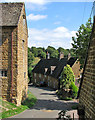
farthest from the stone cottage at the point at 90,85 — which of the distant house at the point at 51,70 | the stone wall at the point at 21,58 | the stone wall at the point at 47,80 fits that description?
the stone wall at the point at 47,80

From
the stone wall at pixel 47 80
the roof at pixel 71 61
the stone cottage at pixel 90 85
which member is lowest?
the stone wall at pixel 47 80

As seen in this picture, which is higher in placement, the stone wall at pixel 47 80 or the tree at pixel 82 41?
the tree at pixel 82 41

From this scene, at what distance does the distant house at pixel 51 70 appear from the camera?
3528cm

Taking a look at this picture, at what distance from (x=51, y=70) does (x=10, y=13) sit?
24.0 metres

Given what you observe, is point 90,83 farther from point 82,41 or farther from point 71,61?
point 71,61

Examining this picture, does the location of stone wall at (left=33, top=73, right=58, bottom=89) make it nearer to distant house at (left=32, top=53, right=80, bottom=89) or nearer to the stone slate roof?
distant house at (left=32, top=53, right=80, bottom=89)

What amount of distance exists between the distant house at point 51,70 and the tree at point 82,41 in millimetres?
13668

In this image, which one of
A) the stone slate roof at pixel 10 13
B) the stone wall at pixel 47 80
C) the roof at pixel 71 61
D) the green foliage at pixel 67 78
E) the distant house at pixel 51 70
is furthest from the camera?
the stone wall at pixel 47 80

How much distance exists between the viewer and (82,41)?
754 inches

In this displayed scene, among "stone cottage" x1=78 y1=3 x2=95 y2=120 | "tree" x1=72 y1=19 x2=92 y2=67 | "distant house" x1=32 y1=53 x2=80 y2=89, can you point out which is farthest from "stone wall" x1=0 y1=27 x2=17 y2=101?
"distant house" x1=32 y1=53 x2=80 y2=89

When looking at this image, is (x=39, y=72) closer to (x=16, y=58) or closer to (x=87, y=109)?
(x=16, y=58)

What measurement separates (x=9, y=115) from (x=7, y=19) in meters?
10.3

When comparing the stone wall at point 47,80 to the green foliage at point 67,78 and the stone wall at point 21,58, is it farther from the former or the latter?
the stone wall at point 21,58

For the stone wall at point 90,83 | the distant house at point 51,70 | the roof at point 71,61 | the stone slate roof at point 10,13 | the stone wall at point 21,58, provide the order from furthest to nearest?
the distant house at point 51,70, the roof at point 71,61, the stone wall at point 21,58, the stone slate roof at point 10,13, the stone wall at point 90,83
